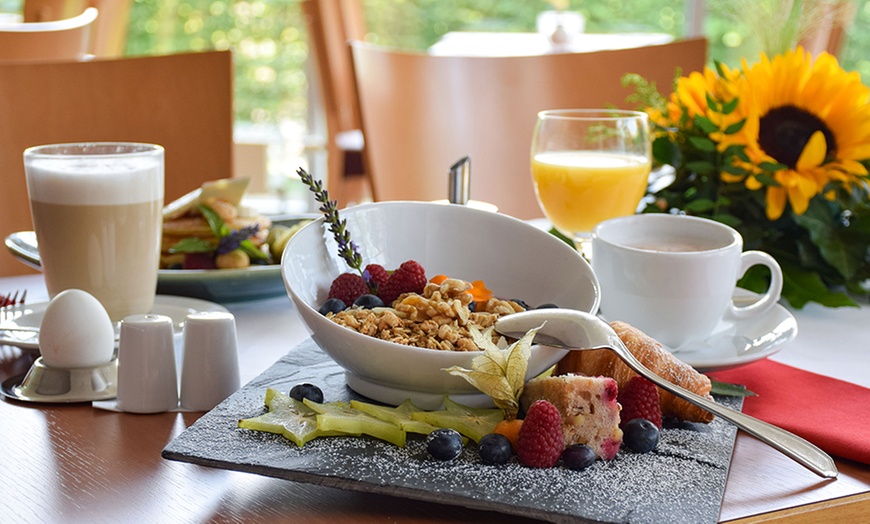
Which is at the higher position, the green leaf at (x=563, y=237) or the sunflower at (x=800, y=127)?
the sunflower at (x=800, y=127)

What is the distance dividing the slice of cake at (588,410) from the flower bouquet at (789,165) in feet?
1.72

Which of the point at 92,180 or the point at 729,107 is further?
the point at 729,107

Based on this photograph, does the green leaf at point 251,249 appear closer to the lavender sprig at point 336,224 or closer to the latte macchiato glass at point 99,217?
the latte macchiato glass at point 99,217

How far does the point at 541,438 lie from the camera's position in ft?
1.99

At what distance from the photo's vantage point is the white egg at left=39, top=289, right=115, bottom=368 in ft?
2.58

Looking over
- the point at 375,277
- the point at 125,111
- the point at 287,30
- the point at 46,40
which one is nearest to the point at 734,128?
the point at 375,277

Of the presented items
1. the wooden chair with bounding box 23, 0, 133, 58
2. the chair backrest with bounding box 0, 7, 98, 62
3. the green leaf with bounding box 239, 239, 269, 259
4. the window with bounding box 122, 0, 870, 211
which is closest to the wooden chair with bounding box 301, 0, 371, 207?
the window with bounding box 122, 0, 870, 211

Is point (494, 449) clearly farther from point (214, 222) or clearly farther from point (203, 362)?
point (214, 222)

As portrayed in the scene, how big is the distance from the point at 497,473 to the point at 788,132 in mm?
765

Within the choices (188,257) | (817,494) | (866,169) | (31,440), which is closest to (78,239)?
(188,257)

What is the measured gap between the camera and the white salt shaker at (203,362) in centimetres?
77

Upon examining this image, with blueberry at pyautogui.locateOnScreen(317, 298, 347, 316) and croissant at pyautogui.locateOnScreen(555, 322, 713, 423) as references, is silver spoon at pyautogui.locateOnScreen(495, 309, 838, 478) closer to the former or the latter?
croissant at pyautogui.locateOnScreen(555, 322, 713, 423)

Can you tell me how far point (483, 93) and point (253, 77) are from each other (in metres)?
4.00

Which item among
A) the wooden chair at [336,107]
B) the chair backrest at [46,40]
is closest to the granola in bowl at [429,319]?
the chair backrest at [46,40]
